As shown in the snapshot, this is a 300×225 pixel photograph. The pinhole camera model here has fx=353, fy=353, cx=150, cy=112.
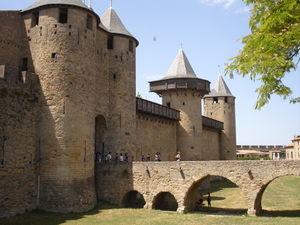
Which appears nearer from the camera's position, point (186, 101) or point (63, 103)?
point (63, 103)

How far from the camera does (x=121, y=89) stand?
2208 centimetres

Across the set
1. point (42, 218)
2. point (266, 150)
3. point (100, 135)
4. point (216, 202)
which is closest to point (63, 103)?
point (100, 135)

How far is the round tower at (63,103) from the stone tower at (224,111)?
2277cm

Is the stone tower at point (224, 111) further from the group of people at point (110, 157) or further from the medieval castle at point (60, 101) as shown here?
the group of people at point (110, 157)

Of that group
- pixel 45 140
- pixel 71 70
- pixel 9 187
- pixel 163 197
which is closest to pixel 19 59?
pixel 71 70

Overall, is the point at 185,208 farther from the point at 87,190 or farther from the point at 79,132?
the point at 79,132

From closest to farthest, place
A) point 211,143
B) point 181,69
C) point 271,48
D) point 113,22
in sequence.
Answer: point 271,48
point 113,22
point 181,69
point 211,143

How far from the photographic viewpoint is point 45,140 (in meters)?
17.4

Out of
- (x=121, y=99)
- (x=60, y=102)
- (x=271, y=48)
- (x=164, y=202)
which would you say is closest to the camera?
(x=271, y=48)

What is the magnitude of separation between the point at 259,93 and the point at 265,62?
1.04 meters

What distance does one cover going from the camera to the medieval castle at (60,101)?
1620cm

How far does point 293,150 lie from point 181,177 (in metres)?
50.3

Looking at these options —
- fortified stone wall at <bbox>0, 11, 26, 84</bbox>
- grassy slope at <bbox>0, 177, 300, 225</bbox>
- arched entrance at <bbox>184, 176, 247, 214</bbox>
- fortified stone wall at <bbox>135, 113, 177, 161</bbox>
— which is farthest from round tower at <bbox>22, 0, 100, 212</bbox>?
fortified stone wall at <bbox>135, 113, 177, 161</bbox>

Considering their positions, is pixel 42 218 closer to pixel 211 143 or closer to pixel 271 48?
pixel 271 48
